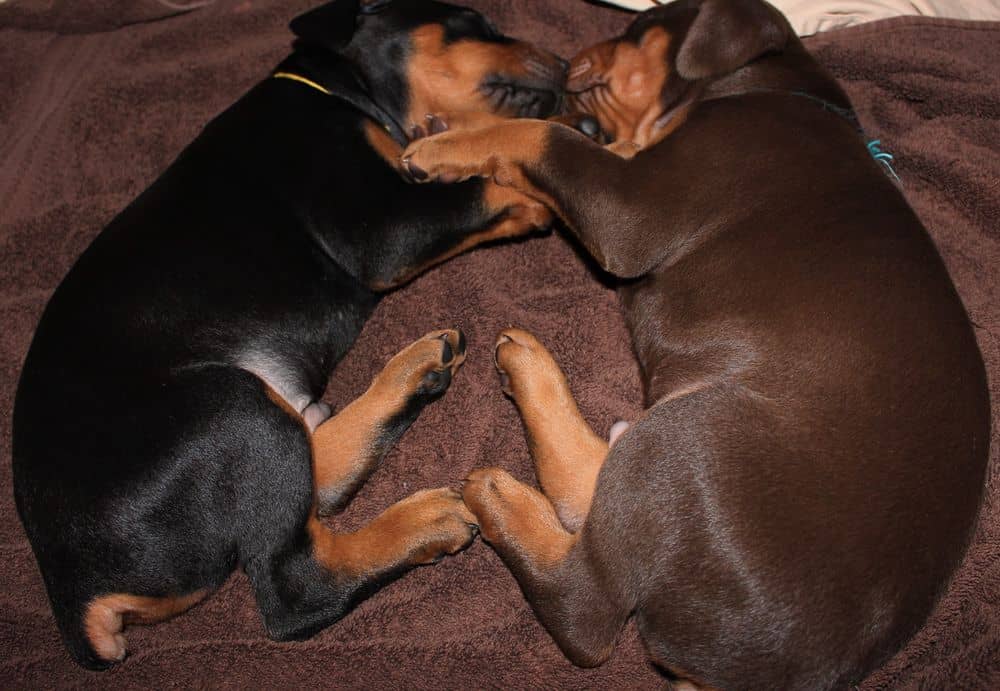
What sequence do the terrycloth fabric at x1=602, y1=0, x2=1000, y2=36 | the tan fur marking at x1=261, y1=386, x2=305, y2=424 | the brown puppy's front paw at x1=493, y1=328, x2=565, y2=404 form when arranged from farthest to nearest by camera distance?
the terrycloth fabric at x1=602, y1=0, x2=1000, y2=36, the brown puppy's front paw at x1=493, y1=328, x2=565, y2=404, the tan fur marking at x1=261, y1=386, x2=305, y2=424

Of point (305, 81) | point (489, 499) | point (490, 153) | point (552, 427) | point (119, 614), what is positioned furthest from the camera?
point (305, 81)

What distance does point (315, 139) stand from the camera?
10.2 ft

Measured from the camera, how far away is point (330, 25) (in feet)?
9.97

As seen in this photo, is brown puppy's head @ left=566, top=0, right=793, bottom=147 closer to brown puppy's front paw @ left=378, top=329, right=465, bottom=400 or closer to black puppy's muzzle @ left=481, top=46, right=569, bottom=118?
black puppy's muzzle @ left=481, top=46, right=569, bottom=118

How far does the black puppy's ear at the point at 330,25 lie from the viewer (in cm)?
304

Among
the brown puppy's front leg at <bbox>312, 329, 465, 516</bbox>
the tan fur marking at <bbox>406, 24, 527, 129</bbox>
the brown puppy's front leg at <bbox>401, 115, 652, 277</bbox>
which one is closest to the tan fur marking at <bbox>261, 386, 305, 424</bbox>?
the brown puppy's front leg at <bbox>312, 329, 465, 516</bbox>

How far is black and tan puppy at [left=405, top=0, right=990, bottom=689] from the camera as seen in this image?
7.37ft

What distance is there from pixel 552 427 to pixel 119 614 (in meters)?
1.43

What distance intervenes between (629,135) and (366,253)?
1.10m

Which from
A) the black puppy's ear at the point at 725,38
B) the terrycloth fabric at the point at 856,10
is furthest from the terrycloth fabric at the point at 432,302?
the black puppy's ear at the point at 725,38

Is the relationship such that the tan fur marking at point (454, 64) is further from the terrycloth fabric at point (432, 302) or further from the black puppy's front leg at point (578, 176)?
the terrycloth fabric at point (432, 302)

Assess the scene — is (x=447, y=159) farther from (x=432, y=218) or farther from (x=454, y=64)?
(x=454, y=64)

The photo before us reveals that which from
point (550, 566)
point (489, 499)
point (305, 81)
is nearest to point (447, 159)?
point (305, 81)

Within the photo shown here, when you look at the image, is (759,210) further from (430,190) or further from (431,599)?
(431,599)
